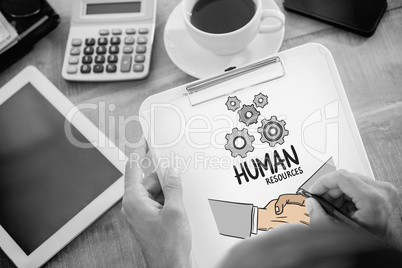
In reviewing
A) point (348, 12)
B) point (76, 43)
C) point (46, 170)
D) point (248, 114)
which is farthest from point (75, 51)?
point (348, 12)

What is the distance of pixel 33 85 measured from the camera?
0.62 m

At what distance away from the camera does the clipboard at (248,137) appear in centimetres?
49

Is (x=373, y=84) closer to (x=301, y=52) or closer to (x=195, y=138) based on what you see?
(x=301, y=52)

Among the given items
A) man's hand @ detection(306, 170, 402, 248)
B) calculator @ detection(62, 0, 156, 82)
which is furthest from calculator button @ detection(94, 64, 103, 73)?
man's hand @ detection(306, 170, 402, 248)

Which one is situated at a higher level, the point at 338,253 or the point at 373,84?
the point at 338,253

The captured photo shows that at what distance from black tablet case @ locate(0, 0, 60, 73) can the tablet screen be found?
0.06 metres

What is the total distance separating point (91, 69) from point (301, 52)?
29 cm

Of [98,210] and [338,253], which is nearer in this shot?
[338,253]

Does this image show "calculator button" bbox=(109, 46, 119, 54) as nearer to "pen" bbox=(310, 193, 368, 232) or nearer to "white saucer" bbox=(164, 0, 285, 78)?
"white saucer" bbox=(164, 0, 285, 78)

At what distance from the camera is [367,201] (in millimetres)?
474

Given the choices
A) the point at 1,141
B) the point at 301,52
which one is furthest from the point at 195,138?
the point at 1,141

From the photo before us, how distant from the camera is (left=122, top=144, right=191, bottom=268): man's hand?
48 cm

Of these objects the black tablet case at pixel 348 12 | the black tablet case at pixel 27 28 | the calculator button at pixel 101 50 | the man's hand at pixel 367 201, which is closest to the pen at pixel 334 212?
the man's hand at pixel 367 201

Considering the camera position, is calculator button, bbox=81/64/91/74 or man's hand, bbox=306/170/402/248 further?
calculator button, bbox=81/64/91/74
